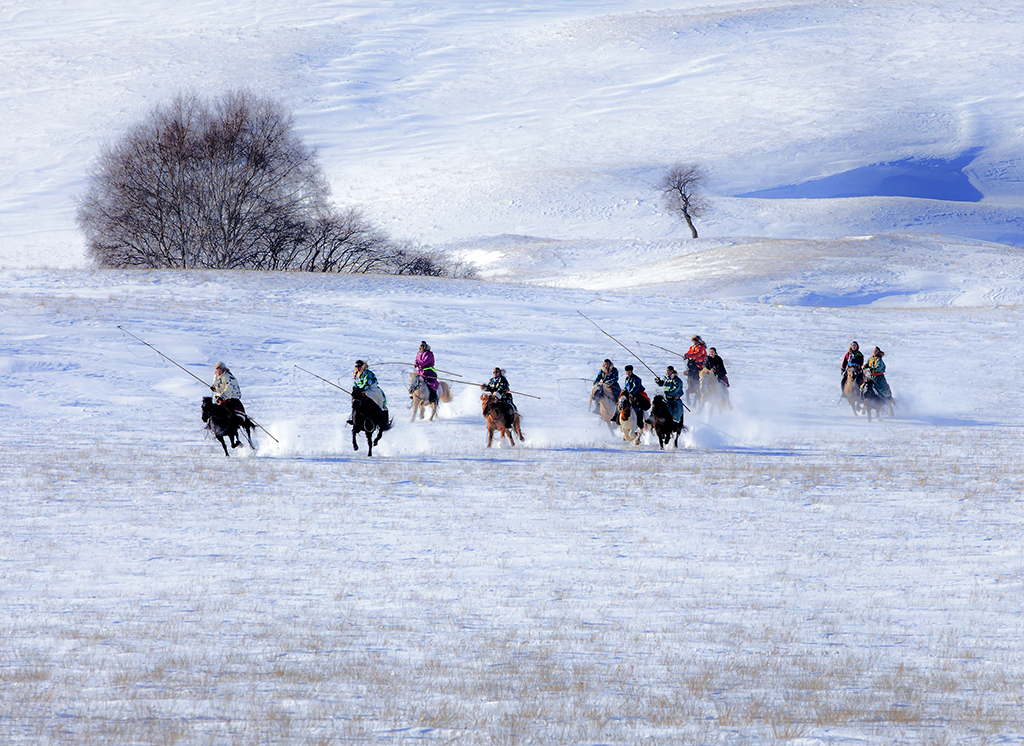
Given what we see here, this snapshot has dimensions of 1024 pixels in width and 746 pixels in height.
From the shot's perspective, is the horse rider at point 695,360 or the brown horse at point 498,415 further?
the horse rider at point 695,360

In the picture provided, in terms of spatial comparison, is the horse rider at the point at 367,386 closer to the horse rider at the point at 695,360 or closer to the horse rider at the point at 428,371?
the horse rider at the point at 428,371

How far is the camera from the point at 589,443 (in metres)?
20.7

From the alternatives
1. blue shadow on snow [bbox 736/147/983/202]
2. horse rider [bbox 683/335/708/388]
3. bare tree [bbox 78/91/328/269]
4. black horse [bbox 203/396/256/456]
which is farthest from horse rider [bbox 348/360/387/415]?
blue shadow on snow [bbox 736/147/983/202]

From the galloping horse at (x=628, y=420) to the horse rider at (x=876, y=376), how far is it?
7.82 metres

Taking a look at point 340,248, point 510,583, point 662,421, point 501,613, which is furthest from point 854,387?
point 340,248

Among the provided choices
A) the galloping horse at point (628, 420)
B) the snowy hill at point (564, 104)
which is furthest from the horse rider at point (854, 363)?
the snowy hill at point (564, 104)

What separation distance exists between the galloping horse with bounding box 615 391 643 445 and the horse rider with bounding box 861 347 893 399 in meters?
7.82

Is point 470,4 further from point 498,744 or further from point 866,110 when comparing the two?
point 498,744

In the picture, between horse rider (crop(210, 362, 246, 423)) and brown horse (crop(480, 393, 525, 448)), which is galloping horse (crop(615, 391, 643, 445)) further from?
horse rider (crop(210, 362, 246, 423))

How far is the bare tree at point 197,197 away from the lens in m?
47.3

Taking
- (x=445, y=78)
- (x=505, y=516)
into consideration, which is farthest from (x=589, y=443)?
(x=445, y=78)

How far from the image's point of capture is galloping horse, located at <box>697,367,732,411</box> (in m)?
24.9

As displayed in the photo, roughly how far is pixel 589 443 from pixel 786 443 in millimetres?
3793

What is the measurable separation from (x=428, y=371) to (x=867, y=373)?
409 inches
